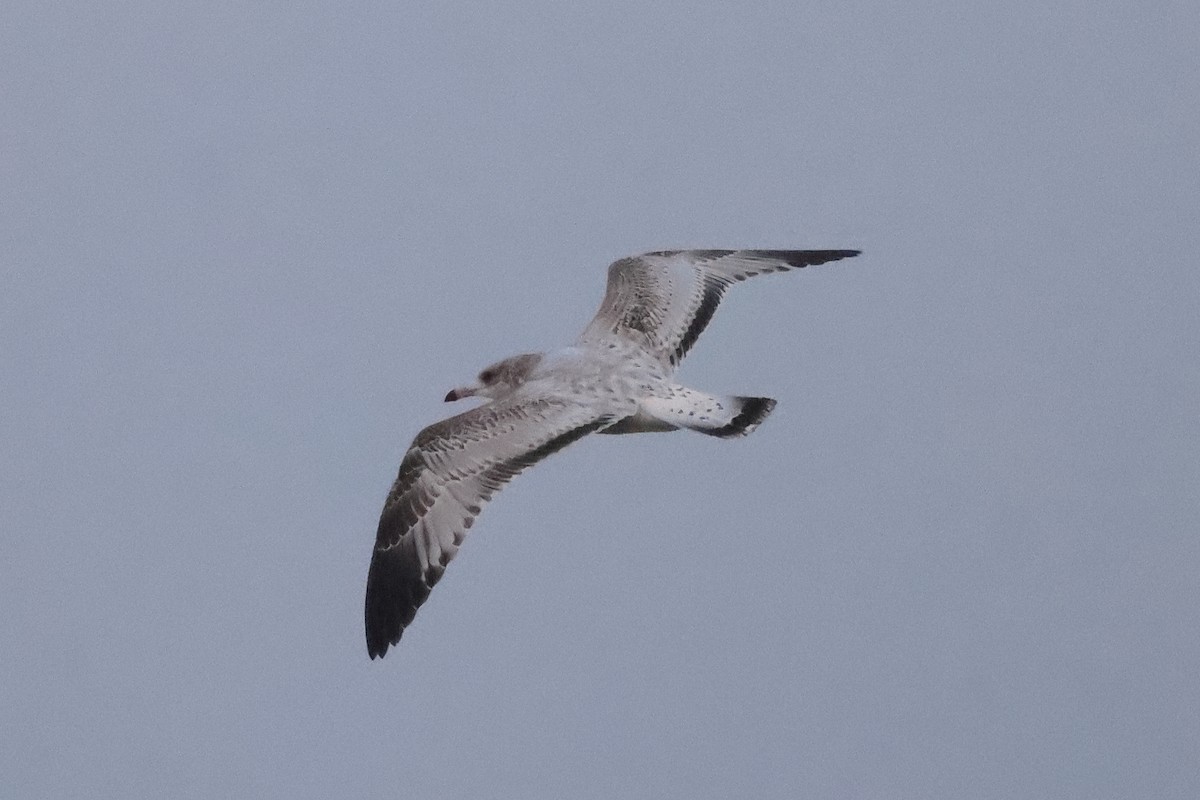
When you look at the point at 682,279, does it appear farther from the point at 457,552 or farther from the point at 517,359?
the point at 457,552

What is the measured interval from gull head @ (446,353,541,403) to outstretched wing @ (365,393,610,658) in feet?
1.32

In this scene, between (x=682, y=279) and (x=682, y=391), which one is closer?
(x=682, y=391)

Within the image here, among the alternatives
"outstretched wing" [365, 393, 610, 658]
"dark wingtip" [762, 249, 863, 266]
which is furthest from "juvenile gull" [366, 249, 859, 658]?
"dark wingtip" [762, 249, 863, 266]

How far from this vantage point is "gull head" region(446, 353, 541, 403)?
32.7ft

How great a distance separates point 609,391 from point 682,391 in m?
0.31

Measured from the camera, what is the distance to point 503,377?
33.0ft

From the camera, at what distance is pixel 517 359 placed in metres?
10.0

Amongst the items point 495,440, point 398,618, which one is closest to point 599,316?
point 495,440

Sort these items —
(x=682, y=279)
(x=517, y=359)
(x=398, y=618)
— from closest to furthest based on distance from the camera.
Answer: (x=398, y=618)
(x=517, y=359)
(x=682, y=279)

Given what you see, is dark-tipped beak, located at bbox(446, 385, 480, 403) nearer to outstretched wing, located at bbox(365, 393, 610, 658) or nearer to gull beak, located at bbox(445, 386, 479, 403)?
gull beak, located at bbox(445, 386, 479, 403)

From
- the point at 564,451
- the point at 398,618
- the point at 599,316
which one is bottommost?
the point at 398,618

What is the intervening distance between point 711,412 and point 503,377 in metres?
1.05

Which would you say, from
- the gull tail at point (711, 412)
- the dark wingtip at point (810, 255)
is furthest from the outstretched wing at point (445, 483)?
the dark wingtip at point (810, 255)

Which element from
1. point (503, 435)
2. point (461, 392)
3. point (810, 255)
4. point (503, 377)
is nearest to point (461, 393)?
point (461, 392)
